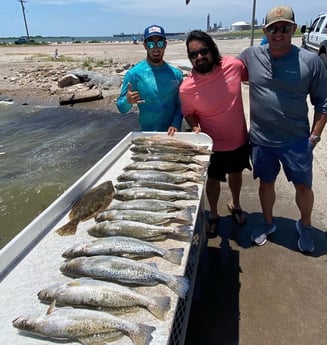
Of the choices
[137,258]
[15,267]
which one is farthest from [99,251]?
[15,267]

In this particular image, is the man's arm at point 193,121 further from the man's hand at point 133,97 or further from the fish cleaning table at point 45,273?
the fish cleaning table at point 45,273

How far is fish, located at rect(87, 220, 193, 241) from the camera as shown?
2.51m

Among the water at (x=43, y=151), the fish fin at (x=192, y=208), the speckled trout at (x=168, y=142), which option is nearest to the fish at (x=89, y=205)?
the fish fin at (x=192, y=208)

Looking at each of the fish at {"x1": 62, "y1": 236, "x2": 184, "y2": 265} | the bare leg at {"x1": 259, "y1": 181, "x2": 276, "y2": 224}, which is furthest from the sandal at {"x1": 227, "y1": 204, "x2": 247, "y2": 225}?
the fish at {"x1": 62, "y1": 236, "x2": 184, "y2": 265}

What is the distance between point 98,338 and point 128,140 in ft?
9.40

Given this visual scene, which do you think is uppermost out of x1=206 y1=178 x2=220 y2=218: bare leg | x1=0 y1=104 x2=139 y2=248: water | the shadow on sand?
x1=206 y1=178 x2=220 y2=218: bare leg

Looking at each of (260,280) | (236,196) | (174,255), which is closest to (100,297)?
(174,255)

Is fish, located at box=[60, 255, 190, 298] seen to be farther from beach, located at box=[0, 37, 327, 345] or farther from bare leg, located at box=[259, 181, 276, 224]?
bare leg, located at box=[259, 181, 276, 224]

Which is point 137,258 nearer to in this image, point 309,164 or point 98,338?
point 98,338

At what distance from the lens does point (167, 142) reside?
4.11 m

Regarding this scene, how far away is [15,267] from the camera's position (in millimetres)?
2246

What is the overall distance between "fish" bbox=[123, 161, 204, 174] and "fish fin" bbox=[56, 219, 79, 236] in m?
1.11

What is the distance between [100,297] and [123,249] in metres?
0.44

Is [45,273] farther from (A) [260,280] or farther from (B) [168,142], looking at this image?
(A) [260,280]
